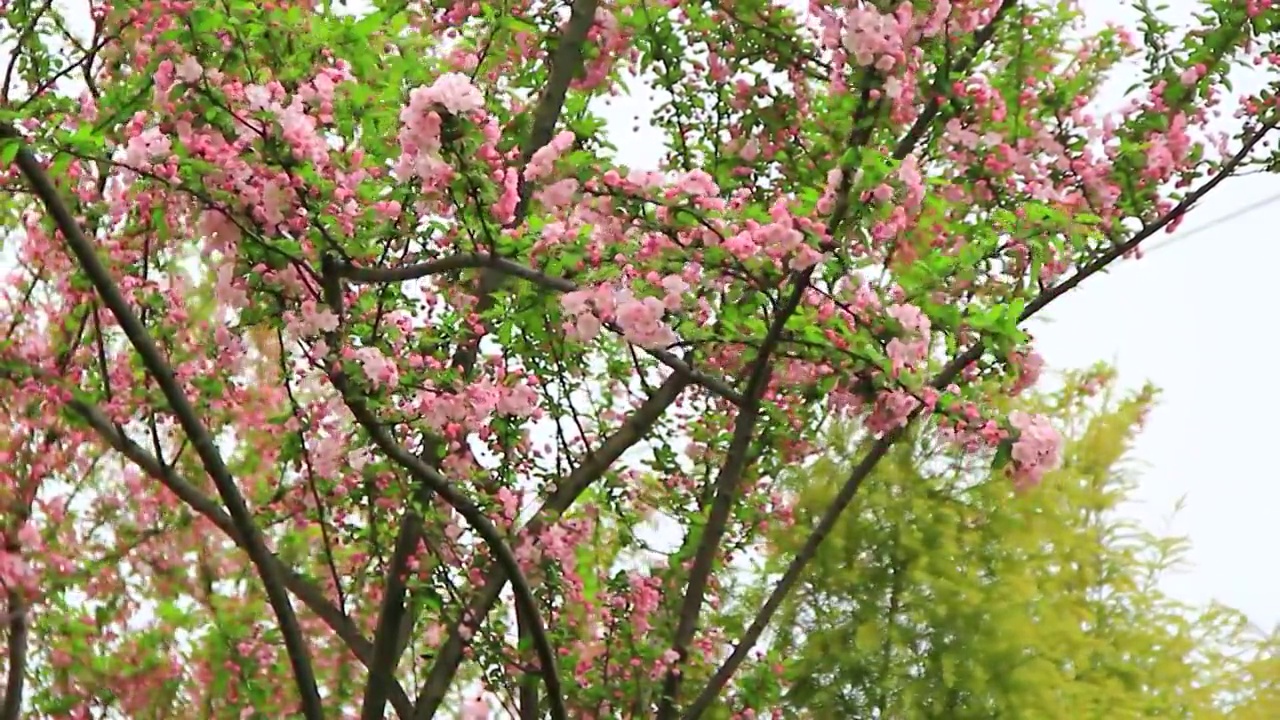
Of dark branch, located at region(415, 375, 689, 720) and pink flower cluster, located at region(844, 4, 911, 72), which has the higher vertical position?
pink flower cluster, located at region(844, 4, 911, 72)

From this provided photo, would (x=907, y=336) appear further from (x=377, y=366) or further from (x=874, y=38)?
(x=377, y=366)

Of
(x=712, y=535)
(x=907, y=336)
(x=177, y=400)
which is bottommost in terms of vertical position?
(x=177, y=400)

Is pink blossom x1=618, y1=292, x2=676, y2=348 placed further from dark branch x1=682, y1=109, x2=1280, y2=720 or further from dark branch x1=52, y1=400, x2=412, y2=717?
dark branch x1=52, y1=400, x2=412, y2=717

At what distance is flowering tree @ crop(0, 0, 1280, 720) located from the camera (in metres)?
3.41

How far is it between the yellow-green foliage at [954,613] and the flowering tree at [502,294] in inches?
59.0

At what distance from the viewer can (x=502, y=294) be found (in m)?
4.17

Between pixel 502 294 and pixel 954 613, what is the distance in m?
3.82

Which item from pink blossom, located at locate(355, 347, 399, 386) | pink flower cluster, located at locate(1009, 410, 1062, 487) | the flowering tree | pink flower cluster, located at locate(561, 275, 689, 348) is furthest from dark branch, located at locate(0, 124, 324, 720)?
pink flower cluster, located at locate(1009, 410, 1062, 487)

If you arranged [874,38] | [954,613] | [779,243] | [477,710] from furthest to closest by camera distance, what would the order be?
[954,613], [477,710], [874,38], [779,243]

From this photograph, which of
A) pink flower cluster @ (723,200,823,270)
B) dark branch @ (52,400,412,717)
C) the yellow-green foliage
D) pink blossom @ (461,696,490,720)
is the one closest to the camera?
pink flower cluster @ (723,200,823,270)

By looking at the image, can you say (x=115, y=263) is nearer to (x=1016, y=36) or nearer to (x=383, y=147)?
(x=383, y=147)

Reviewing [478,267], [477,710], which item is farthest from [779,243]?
[477,710]

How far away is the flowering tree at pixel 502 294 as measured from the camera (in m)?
3.41

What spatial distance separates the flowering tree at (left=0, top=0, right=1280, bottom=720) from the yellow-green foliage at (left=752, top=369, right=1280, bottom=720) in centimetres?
150
